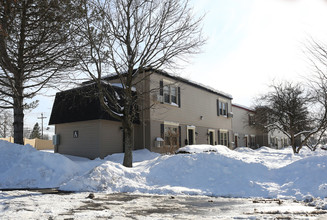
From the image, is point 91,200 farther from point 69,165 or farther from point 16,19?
point 16,19

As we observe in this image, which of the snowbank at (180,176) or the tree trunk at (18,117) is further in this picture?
the tree trunk at (18,117)

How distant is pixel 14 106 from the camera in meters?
13.0

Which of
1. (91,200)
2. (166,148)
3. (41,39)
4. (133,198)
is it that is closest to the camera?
(91,200)

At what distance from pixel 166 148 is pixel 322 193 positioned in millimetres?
11514

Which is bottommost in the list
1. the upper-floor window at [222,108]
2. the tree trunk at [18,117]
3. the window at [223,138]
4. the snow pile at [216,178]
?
the snow pile at [216,178]

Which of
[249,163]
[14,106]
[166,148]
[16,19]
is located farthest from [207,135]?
[16,19]

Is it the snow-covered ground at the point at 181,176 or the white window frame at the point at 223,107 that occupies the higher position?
the white window frame at the point at 223,107

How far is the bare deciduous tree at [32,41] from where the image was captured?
9.93 metres

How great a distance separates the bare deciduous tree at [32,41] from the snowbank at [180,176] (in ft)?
9.61

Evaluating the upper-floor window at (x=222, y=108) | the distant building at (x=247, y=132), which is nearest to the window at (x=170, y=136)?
the upper-floor window at (x=222, y=108)

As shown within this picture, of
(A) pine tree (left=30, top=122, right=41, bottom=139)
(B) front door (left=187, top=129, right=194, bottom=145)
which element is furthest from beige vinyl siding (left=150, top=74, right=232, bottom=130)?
(A) pine tree (left=30, top=122, right=41, bottom=139)

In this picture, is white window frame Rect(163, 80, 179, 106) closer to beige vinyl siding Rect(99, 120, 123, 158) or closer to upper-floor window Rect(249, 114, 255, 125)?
beige vinyl siding Rect(99, 120, 123, 158)

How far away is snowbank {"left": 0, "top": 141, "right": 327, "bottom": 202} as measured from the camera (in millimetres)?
8672

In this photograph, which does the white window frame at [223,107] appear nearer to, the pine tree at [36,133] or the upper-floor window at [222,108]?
the upper-floor window at [222,108]
